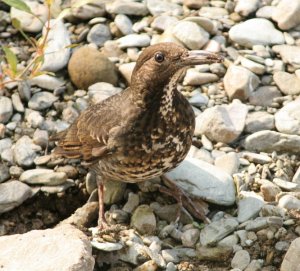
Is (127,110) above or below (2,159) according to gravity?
above

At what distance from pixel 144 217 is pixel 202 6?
8.44 ft

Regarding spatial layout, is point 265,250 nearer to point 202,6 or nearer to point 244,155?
point 244,155

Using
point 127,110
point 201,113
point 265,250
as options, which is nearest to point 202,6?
point 201,113

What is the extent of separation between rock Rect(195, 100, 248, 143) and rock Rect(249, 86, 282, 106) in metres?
0.20

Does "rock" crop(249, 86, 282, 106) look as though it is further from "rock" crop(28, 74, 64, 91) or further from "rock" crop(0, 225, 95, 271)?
"rock" crop(0, 225, 95, 271)

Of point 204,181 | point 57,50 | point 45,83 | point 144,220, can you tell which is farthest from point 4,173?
point 204,181

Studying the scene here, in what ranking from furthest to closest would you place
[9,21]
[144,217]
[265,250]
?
[9,21]
[144,217]
[265,250]

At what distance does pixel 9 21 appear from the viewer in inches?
277

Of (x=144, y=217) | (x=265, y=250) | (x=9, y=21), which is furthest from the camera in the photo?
(x=9, y=21)

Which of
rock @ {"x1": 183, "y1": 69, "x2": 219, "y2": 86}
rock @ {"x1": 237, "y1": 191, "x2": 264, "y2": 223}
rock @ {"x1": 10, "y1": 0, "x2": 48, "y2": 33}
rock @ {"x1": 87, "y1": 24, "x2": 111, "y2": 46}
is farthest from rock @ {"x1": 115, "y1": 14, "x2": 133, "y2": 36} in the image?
rock @ {"x1": 237, "y1": 191, "x2": 264, "y2": 223}

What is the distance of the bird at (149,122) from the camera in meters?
4.79

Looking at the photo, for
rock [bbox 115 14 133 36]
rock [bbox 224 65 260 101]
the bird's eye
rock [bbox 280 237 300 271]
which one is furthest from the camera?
rock [bbox 115 14 133 36]

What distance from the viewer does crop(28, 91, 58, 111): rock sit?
6282 mm

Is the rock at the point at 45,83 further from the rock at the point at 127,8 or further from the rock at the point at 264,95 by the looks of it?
the rock at the point at 264,95
